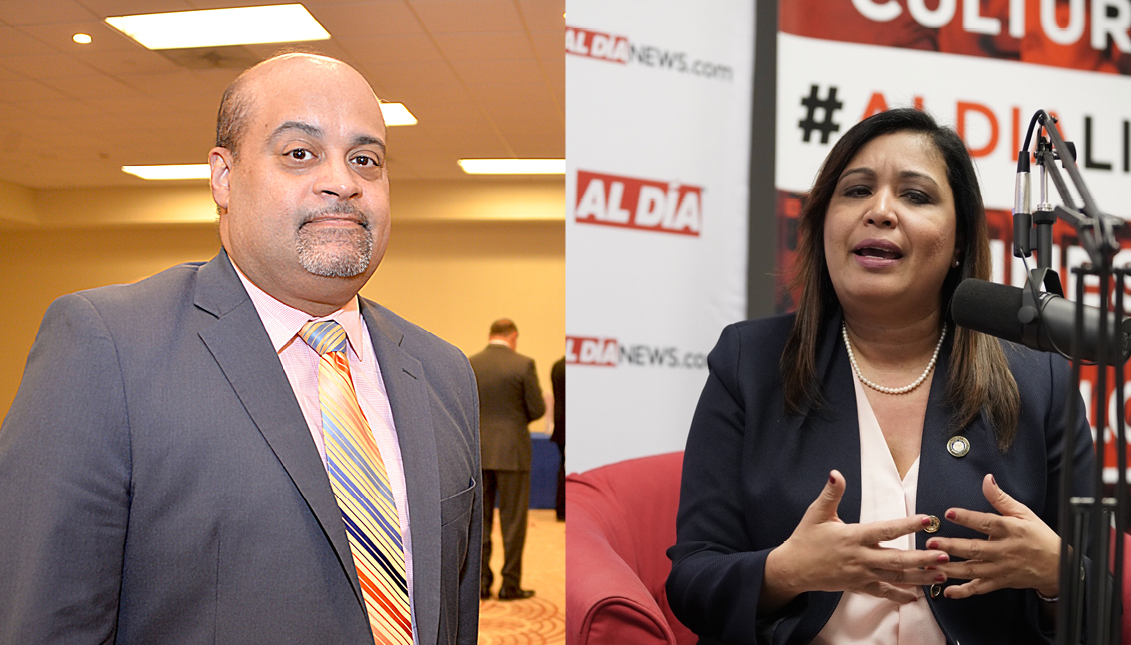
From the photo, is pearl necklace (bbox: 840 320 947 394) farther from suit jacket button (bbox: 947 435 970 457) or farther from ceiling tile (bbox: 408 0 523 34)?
ceiling tile (bbox: 408 0 523 34)

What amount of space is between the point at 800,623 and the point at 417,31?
13.7 ft

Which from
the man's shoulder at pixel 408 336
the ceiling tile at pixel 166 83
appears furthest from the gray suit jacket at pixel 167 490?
the ceiling tile at pixel 166 83

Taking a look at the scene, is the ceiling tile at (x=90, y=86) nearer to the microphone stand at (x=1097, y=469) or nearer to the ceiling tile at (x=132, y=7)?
the ceiling tile at (x=132, y=7)

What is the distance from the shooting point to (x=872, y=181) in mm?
1616

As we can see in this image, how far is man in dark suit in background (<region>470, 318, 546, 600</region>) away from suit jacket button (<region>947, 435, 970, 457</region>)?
3.57 meters

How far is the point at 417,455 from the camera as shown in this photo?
1.26 metres

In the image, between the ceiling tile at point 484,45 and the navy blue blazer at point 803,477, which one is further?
the ceiling tile at point 484,45

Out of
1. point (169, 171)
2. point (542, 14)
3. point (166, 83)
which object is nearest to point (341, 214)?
point (542, 14)

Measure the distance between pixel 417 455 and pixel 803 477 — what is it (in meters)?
0.77

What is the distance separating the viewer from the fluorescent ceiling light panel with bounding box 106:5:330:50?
4.52m

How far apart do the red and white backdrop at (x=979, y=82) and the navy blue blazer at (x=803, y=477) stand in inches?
16.9

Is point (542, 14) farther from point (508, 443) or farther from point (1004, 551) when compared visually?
point (1004, 551)

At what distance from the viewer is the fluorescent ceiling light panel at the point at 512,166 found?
315 inches

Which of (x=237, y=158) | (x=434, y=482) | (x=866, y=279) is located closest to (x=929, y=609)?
(x=866, y=279)
